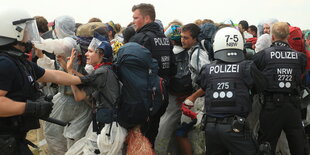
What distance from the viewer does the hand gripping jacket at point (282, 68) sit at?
198 inches

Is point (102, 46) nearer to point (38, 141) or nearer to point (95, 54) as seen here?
point (95, 54)

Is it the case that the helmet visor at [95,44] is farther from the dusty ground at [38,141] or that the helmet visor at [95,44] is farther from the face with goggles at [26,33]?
the dusty ground at [38,141]

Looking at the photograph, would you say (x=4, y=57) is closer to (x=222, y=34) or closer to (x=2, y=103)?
(x=2, y=103)

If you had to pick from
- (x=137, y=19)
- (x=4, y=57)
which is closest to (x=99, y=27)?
(x=137, y=19)

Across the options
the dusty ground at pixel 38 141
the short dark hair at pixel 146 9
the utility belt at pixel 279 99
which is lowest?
the dusty ground at pixel 38 141

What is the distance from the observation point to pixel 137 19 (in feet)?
17.5

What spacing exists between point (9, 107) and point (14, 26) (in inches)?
28.6

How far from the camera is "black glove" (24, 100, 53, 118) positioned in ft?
10.0

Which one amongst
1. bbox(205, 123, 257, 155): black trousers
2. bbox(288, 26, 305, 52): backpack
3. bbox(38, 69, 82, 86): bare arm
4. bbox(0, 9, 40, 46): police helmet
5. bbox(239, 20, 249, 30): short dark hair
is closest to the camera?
bbox(0, 9, 40, 46): police helmet

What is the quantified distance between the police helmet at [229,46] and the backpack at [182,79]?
1102 millimetres

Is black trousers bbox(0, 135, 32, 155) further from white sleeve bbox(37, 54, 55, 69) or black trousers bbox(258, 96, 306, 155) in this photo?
black trousers bbox(258, 96, 306, 155)

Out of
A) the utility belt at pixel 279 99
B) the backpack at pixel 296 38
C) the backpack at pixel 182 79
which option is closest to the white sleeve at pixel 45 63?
the backpack at pixel 182 79

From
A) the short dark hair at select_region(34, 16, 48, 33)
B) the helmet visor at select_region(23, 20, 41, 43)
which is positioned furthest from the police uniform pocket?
the short dark hair at select_region(34, 16, 48, 33)

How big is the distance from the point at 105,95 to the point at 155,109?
0.61 metres
